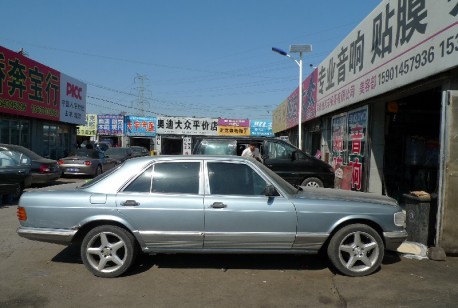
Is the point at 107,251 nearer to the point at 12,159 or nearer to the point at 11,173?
the point at 11,173

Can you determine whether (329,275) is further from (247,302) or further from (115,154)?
(115,154)

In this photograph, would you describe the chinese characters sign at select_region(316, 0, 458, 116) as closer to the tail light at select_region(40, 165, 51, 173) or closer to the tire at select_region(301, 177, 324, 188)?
the tire at select_region(301, 177, 324, 188)

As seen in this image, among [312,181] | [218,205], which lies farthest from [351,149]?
[218,205]

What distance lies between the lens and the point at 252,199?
16.5ft

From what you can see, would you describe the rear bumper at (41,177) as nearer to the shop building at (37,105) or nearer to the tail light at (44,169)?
the tail light at (44,169)

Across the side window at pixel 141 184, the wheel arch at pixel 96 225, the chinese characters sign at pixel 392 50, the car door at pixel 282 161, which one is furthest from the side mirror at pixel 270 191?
the car door at pixel 282 161

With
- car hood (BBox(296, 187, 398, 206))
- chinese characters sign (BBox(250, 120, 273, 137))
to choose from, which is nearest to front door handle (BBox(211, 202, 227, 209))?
car hood (BBox(296, 187, 398, 206))

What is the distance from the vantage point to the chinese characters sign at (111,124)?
46.0 m

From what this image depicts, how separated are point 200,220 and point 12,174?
7.60 metres

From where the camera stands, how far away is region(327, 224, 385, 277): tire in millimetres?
5027

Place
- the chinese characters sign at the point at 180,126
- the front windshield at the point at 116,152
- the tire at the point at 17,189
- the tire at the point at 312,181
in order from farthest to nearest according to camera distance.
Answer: the chinese characters sign at the point at 180,126 → the front windshield at the point at 116,152 → the tire at the point at 312,181 → the tire at the point at 17,189

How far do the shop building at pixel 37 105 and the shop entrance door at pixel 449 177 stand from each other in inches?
650

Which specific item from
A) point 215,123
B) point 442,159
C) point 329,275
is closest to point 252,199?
point 329,275

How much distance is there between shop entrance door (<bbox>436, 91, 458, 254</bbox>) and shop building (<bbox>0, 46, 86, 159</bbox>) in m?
16.5
